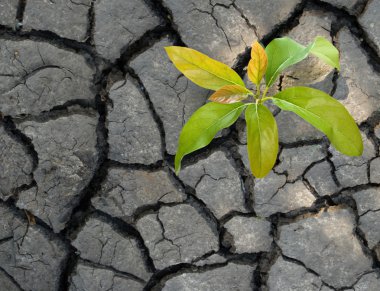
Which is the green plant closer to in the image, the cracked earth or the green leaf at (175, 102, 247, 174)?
the green leaf at (175, 102, 247, 174)

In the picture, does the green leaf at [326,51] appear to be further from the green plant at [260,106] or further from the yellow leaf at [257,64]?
the yellow leaf at [257,64]

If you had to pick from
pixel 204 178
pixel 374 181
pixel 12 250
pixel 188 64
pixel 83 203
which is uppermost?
pixel 374 181

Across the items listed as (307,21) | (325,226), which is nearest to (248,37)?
(307,21)

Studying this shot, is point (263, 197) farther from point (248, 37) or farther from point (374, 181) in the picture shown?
point (248, 37)

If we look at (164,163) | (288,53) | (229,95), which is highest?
(288,53)

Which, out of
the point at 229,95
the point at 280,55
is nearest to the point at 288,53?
the point at 280,55

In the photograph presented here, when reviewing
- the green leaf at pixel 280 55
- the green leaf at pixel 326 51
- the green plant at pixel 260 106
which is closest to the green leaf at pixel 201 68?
the green plant at pixel 260 106

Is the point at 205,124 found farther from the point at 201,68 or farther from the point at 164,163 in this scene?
the point at 164,163
